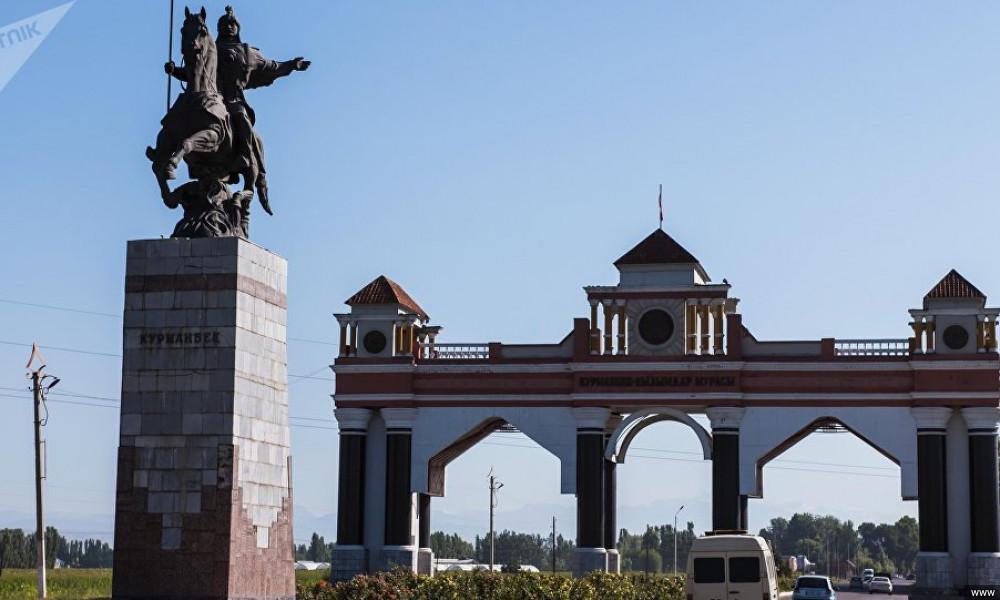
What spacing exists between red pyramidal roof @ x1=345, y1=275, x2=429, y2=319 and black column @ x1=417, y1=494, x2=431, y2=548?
5808mm

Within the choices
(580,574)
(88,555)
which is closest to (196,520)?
(580,574)

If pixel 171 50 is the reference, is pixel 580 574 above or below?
below

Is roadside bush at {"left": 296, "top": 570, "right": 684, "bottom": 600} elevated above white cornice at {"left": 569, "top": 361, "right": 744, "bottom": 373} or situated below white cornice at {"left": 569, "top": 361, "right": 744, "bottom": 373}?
below

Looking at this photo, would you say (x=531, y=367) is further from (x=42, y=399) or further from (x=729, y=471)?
(x=42, y=399)

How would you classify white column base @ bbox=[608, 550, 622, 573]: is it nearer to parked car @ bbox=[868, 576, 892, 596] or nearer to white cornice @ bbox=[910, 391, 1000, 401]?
white cornice @ bbox=[910, 391, 1000, 401]

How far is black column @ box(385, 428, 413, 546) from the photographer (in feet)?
167

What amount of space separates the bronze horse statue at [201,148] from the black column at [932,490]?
30.2 m


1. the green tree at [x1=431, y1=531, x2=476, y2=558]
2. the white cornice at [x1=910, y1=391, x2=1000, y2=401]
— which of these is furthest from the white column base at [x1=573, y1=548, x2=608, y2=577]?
the green tree at [x1=431, y1=531, x2=476, y2=558]

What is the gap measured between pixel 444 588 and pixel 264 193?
46.1 ft

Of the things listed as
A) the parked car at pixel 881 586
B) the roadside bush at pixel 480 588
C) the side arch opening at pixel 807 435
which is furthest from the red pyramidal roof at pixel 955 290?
the parked car at pixel 881 586

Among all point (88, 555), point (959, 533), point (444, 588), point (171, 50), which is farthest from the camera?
point (88, 555)

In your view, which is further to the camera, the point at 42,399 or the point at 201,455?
the point at 42,399

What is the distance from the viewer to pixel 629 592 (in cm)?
4047

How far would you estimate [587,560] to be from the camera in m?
49.4
